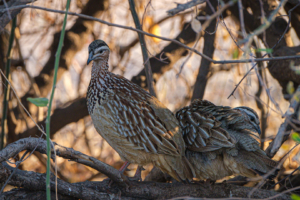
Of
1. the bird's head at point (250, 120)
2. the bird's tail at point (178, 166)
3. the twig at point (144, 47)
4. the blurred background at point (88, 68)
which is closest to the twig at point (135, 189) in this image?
the bird's tail at point (178, 166)

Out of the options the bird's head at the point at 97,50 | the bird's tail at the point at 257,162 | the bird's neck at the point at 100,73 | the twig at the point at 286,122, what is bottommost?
the bird's tail at the point at 257,162

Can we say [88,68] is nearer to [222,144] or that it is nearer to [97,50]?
[97,50]

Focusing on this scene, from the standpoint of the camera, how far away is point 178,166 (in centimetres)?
283

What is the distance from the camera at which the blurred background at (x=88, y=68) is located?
4.75 metres

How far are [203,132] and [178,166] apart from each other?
0.35 metres

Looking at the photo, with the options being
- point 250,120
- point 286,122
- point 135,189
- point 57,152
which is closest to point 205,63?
point 250,120

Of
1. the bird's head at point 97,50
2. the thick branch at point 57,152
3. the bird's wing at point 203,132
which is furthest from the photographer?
the bird's head at point 97,50

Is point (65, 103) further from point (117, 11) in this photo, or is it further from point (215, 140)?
point (215, 140)

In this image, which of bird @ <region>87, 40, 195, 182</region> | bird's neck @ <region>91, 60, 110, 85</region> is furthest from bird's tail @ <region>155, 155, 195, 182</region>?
bird's neck @ <region>91, 60, 110, 85</region>

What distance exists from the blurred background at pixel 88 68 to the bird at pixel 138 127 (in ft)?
5.14

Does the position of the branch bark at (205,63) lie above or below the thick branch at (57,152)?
above

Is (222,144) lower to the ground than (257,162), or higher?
higher

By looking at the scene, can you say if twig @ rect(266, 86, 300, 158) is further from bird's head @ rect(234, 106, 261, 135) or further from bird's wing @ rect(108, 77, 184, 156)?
bird's wing @ rect(108, 77, 184, 156)

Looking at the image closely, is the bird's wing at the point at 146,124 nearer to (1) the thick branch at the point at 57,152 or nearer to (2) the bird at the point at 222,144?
(2) the bird at the point at 222,144
